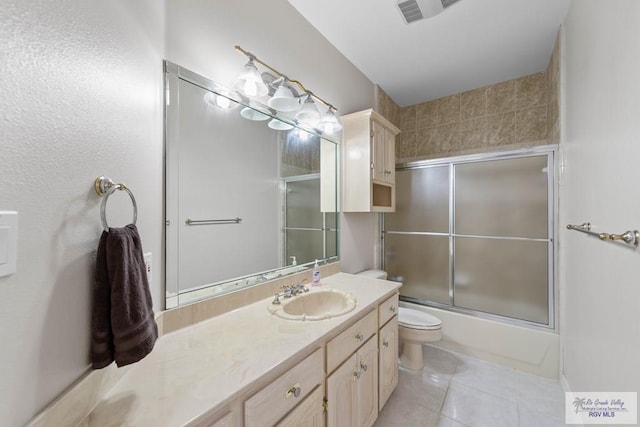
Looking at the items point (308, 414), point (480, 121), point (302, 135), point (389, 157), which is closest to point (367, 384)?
point (308, 414)

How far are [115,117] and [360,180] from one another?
65.3 inches

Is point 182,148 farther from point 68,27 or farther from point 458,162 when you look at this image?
point 458,162

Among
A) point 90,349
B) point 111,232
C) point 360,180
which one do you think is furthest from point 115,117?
point 360,180

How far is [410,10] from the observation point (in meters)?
1.74

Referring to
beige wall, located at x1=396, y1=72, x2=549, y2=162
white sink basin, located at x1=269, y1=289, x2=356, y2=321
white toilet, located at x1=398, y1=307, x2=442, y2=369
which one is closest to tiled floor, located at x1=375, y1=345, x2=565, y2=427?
white toilet, located at x1=398, y1=307, x2=442, y2=369

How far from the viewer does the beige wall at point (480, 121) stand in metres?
2.50

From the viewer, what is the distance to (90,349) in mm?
625

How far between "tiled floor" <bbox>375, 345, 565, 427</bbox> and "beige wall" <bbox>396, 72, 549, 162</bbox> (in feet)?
6.98

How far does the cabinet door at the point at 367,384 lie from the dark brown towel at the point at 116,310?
3.26ft

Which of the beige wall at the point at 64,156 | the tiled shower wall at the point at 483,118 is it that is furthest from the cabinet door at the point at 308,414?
the tiled shower wall at the point at 483,118

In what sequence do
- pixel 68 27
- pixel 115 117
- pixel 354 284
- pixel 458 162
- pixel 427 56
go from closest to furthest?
pixel 68 27, pixel 115 117, pixel 354 284, pixel 427 56, pixel 458 162

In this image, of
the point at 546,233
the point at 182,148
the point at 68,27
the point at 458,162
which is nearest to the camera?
the point at 68,27

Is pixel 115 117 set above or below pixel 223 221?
above

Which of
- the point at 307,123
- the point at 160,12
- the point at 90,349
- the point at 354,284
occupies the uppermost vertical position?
the point at 160,12
